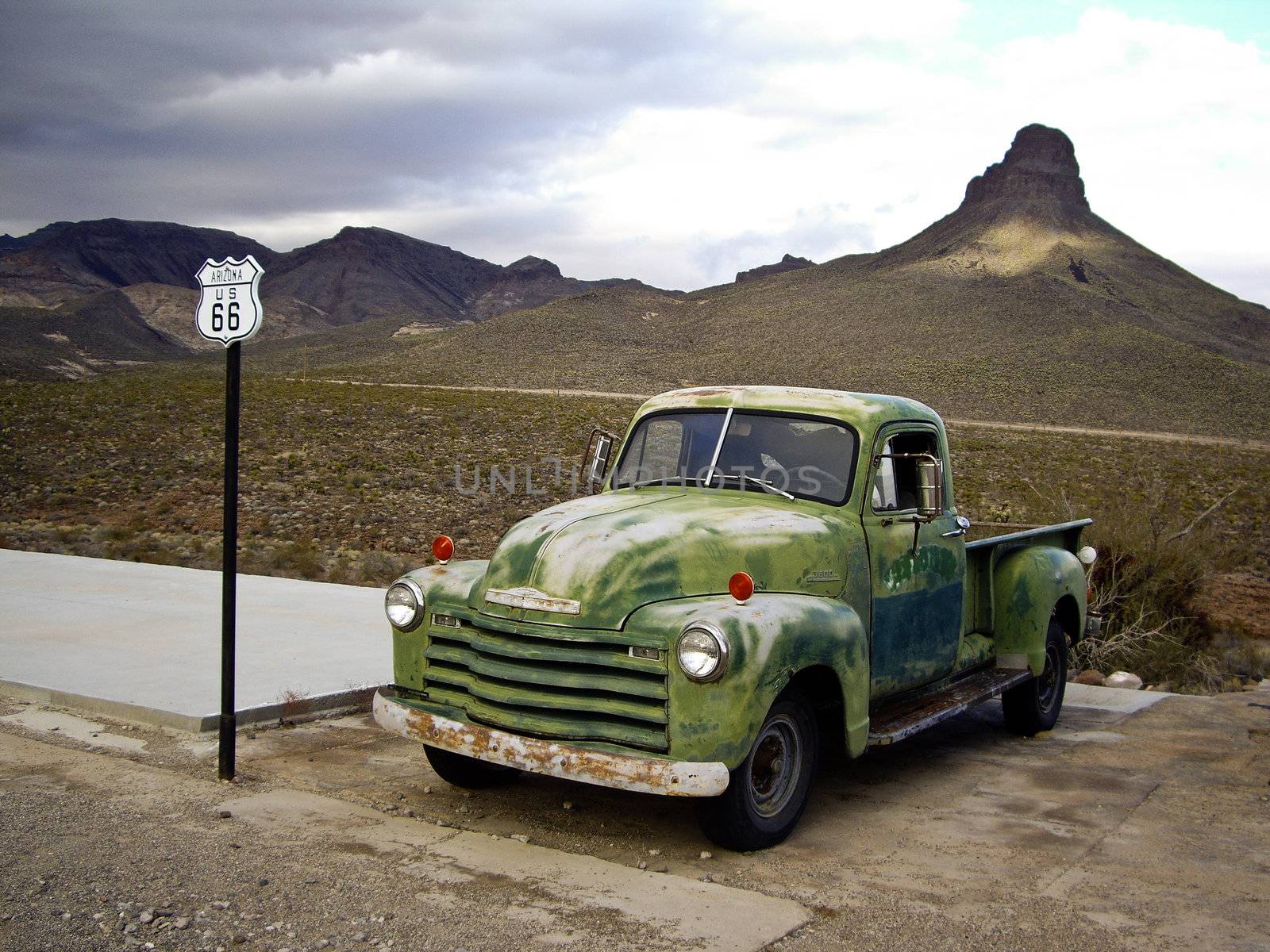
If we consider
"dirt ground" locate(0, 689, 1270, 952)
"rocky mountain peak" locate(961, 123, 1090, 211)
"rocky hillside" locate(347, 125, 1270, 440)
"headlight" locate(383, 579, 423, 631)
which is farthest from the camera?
"rocky mountain peak" locate(961, 123, 1090, 211)

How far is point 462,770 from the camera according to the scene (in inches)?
234

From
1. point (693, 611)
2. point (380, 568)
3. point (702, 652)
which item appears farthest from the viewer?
point (380, 568)

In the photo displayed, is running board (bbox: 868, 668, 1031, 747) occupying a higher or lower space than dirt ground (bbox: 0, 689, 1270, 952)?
higher

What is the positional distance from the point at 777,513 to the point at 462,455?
27.1 meters

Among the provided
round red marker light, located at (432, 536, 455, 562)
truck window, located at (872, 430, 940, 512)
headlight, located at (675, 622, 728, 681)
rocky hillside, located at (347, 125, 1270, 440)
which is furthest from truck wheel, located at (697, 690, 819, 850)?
rocky hillside, located at (347, 125, 1270, 440)

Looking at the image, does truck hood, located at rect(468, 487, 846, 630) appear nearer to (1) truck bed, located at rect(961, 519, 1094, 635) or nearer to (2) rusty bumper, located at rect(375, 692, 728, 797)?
(2) rusty bumper, located at rect(375, 692, 728, 797)

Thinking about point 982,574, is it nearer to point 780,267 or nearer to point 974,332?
point 974,332

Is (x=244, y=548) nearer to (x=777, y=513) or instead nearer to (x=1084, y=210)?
(x=777, y=513)

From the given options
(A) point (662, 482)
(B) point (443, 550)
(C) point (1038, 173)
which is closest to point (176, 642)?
(B) point (443, 550)

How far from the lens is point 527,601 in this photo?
5.16 m

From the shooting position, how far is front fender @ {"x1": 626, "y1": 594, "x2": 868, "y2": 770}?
4.78m

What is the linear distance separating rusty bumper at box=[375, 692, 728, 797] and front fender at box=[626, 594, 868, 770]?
102mm

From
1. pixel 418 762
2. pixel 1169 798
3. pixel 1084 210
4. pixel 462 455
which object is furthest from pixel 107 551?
pixel 1084 210

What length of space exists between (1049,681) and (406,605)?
446cm
